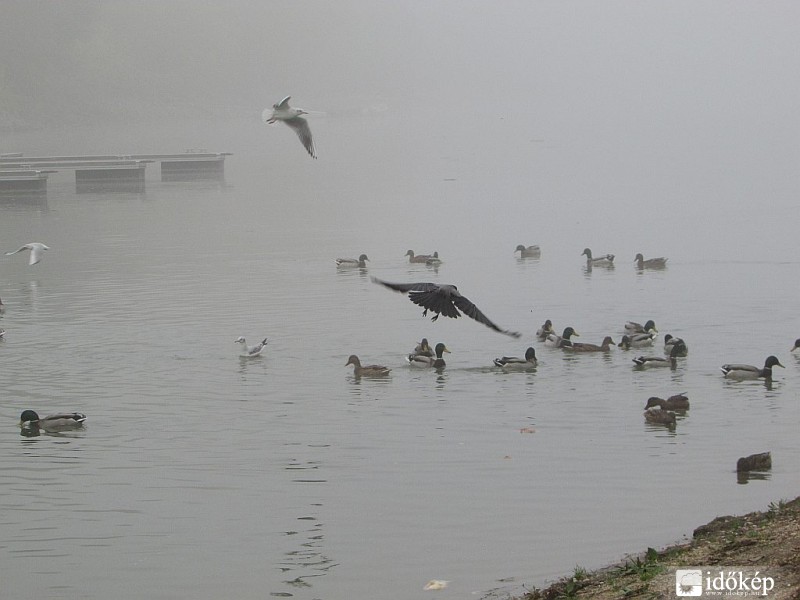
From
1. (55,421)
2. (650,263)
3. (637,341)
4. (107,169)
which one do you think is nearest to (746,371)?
(637,341)

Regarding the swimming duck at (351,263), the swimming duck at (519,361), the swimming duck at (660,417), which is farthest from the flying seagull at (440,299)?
the swimming duck at (351,263)

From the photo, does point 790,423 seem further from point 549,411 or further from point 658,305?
point 658,305

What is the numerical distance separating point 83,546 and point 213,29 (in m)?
159

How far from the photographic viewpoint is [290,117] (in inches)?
719

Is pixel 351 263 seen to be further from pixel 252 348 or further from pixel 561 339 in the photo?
pixel 561 339

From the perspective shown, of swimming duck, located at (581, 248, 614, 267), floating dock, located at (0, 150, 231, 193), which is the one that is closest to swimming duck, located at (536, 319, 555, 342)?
swimming duck, located at (581, 248, 614, 267)

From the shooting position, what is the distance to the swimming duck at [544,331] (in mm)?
22906

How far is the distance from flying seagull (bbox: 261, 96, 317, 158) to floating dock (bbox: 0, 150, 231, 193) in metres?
41.6

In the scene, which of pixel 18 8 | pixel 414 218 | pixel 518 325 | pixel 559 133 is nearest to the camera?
pixel 518 325

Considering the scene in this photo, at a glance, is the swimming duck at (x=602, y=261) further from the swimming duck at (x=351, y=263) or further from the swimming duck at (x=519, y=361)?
the swimming duck at (x=519, y=361)

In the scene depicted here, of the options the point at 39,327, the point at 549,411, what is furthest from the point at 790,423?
the point at 39,327

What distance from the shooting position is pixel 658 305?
2655 centimetres

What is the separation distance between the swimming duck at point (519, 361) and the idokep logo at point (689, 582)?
36.6ft

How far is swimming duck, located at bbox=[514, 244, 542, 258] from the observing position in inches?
1351
